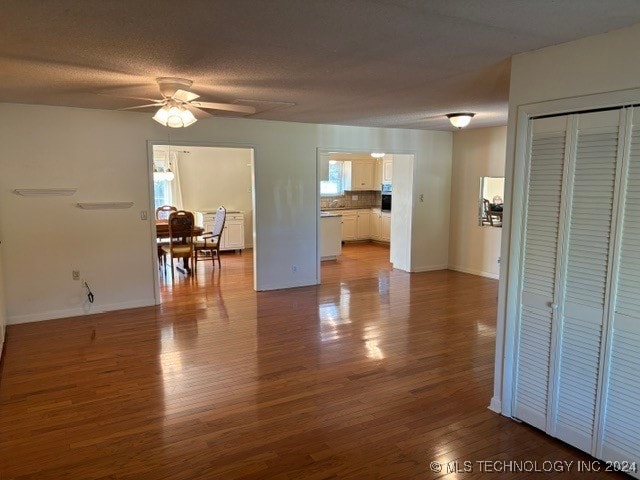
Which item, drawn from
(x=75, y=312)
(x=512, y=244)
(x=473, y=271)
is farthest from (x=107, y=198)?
(x=473, y=271)

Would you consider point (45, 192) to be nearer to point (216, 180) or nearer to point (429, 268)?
point (216, 180)

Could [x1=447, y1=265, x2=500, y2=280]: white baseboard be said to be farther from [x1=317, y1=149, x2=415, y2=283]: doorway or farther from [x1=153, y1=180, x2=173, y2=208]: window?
[x1=153, y1=180, x2=173, y2=208]: window

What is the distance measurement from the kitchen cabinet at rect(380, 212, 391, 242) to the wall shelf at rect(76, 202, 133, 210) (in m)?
6.26

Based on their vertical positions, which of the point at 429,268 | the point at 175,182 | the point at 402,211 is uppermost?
the point at 175,182

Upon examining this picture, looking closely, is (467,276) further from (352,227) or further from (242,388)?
(242,388)

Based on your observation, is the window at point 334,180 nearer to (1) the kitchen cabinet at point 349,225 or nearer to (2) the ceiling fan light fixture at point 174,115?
(1) the kitchen cabinet at point 349,225

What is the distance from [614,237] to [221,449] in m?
2.47

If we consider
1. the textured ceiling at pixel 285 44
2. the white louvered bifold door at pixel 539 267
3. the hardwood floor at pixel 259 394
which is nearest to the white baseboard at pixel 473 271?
the hardwood floor at pixel 259 394

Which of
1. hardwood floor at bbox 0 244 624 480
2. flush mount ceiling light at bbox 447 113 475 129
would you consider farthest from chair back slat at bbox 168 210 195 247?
flush mount ceiling light at bbox 447 113 475 129

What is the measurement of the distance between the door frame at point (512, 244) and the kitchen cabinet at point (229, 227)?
6.94m

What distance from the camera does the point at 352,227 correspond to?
10633 mm

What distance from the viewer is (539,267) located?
8.91 ft

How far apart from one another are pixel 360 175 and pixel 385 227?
1.40 metres

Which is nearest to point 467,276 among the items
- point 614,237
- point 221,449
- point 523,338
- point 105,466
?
point 523,338
